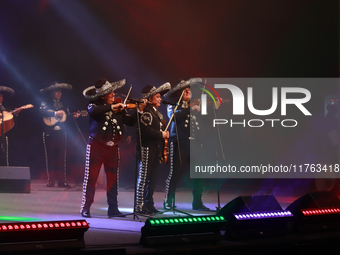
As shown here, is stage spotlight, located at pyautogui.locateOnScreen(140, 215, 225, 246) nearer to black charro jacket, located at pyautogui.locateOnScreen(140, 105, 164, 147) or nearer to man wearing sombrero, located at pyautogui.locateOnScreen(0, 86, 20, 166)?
black charro jacket, located at pyautogui.locateOnScreen(140, 105, 164, 147)

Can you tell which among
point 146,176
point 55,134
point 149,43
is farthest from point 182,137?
point 55,134

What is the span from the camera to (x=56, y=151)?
889 centimetres

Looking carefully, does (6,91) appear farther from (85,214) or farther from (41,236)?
(41,236)

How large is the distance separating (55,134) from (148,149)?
12.9 ft

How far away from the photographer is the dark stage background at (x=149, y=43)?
789 centimetres

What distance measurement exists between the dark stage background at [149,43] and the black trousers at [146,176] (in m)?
3.46

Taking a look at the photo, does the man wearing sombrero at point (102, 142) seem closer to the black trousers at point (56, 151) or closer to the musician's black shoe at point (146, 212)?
the musician's black shoe at point (146, 212)

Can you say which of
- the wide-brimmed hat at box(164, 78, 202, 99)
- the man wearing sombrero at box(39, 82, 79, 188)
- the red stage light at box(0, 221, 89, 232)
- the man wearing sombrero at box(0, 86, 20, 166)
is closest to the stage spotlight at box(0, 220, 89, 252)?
the red stage light at box(0, 221, 89, 232)

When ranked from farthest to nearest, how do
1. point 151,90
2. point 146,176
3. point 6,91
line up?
point 6,91, point 151,90, point 146,176

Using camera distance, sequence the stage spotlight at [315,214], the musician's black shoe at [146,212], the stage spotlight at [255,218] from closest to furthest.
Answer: the stage spotlight at [255,218], the stage spotlight at [315,214], the musician's black shoe at [146,212]

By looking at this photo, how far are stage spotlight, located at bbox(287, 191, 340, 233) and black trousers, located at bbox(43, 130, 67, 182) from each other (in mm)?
5712

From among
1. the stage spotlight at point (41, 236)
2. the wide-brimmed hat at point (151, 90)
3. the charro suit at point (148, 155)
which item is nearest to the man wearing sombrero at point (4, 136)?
the wide-brimmed hat at point (151, 90)

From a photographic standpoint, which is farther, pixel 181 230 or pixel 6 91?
pixel 6 91

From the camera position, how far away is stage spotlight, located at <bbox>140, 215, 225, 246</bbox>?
353 cm
